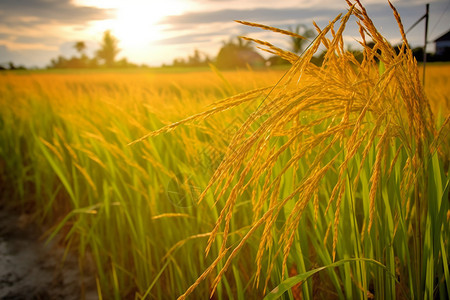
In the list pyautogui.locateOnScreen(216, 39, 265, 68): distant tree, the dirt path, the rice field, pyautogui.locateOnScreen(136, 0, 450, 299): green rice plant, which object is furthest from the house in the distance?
pyautogui.locateOnScreen(216, 39, 265, 68): distant tree

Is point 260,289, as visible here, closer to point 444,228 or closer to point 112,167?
point 444,228

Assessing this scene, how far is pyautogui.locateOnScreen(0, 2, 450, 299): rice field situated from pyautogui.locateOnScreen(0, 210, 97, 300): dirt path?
127 mm

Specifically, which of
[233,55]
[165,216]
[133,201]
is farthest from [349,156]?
[233,55]

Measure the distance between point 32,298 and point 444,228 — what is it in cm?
184

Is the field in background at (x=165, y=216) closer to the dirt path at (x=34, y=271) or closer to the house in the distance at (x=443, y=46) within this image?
the dirt path at (x=34, y=271)

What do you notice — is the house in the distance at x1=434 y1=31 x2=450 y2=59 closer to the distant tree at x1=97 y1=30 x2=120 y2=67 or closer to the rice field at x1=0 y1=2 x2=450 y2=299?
the rice field at x1=0 y1=2 x2=450 y2=299

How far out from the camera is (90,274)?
1.99m

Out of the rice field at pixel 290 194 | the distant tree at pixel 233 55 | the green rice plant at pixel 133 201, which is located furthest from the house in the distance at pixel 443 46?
the distant tree at pixel 233 55

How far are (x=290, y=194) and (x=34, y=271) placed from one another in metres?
1.94

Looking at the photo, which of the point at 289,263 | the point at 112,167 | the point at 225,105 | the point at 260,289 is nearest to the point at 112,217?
the point at 112,167

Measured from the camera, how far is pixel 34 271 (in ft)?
6.79

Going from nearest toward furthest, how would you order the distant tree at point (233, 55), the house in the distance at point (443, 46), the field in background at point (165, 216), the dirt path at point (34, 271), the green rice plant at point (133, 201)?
1. the field in background at point (165, 216)
2. the green rice plant at point (133, 201)
3. the dirt path at point (34, 271)
4. the house in the distance at point (443, 46)
5. the distant tree at point (233, 55)

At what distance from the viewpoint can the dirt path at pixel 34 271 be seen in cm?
186

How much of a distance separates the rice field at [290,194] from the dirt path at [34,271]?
13 centimetres
